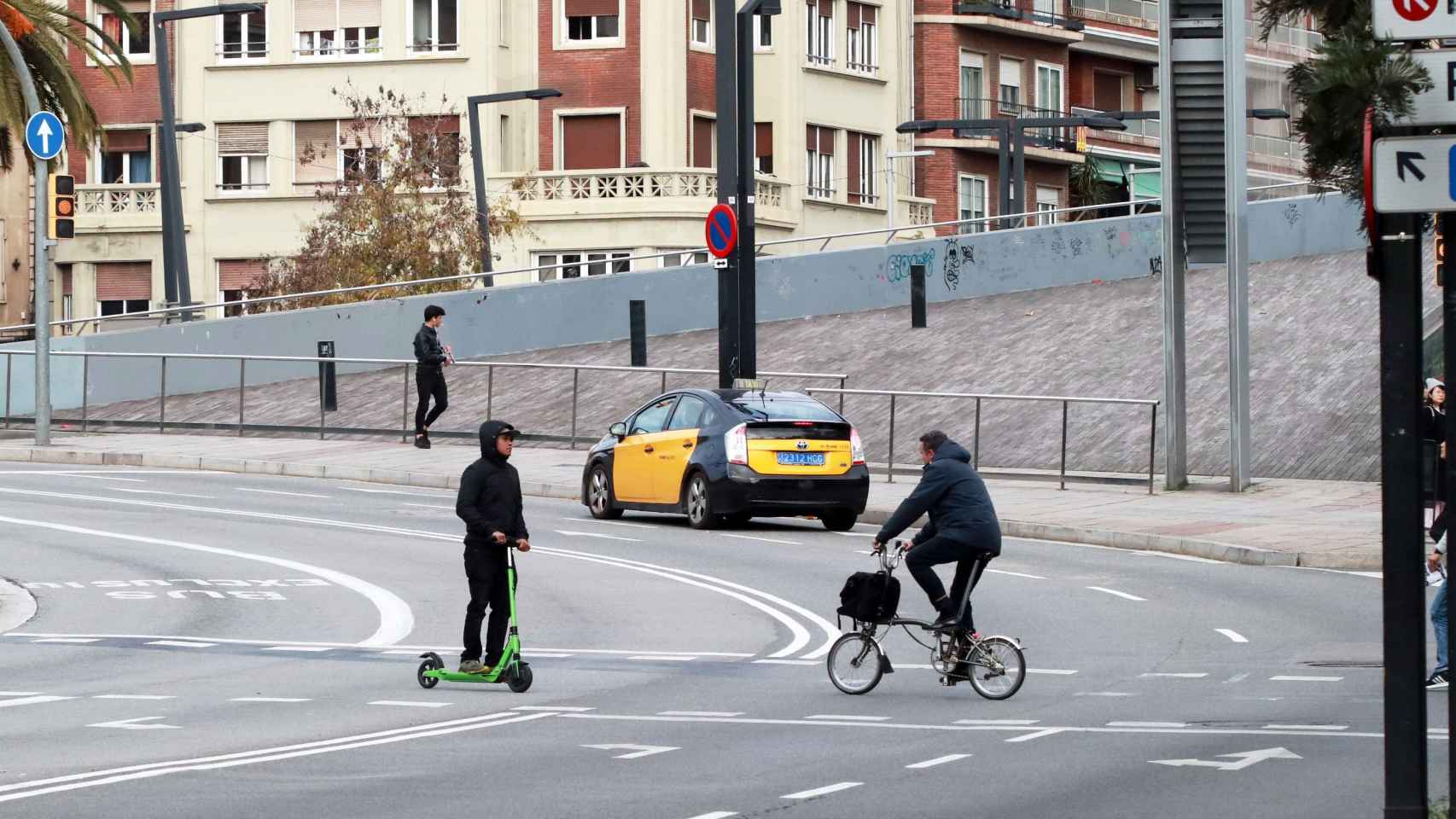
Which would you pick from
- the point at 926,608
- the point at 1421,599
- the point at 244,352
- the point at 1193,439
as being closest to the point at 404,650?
the point at 926,608

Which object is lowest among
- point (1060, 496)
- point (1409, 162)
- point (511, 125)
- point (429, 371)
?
point (1060, 496)

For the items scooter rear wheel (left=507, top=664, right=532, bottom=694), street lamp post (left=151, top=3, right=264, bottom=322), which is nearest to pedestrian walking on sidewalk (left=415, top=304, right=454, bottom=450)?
street lamp post (left=151, top=3, right=264, bottom=322)

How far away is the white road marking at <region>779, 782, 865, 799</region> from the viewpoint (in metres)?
9.88

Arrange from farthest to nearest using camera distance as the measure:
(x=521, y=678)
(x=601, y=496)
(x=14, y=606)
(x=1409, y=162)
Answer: (x=601, y=496), (x=14, y=606), (x=521, y=678), (x=1409, y=162)

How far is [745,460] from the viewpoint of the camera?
2352 cm

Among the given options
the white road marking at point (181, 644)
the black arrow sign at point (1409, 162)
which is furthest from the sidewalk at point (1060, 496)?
the black arrow sign at point (1409, 162)

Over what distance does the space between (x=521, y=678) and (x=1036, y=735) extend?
10.7 feet

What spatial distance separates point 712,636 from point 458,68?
43.3m

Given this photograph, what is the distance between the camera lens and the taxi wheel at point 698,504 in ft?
78.5

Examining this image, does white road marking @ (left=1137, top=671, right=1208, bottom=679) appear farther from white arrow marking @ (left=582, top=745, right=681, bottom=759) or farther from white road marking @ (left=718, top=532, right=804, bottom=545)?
white road marking @ (left=718, top=532, right=804, bottom=545)

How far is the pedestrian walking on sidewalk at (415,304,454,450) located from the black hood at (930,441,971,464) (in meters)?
18.0

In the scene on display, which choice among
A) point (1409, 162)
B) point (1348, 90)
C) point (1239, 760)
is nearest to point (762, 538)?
point (1239, 760)

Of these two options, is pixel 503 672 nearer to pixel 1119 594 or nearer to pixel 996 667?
pixel 996 667

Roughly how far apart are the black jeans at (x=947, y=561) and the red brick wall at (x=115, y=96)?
50.3m
